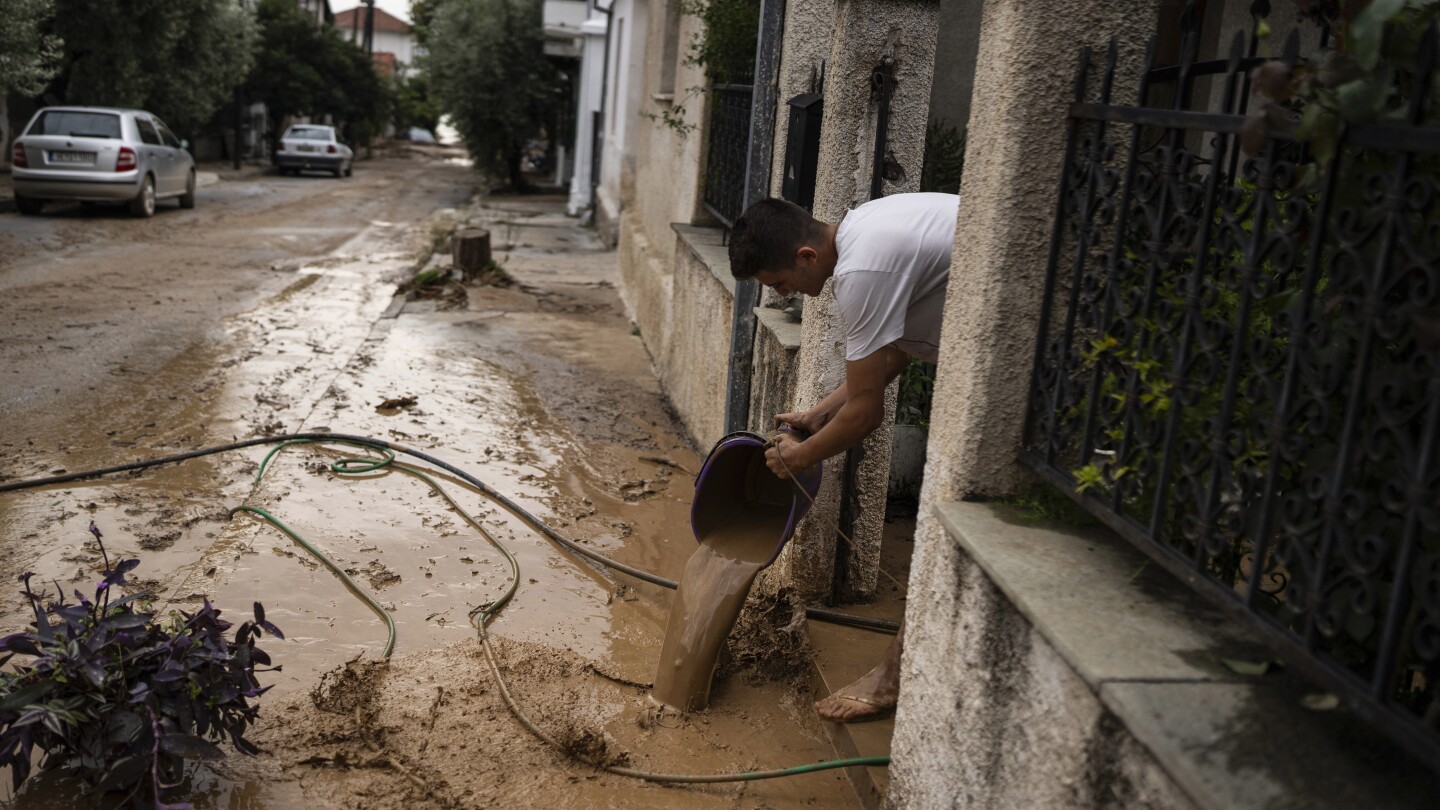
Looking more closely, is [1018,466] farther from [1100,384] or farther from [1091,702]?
[1091,702]

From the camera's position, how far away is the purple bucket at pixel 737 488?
4.02 meters

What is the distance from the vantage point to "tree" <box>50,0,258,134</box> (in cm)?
2131

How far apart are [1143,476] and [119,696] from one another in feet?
8.07

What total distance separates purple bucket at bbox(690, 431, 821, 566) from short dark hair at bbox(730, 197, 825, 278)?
0.56 metres

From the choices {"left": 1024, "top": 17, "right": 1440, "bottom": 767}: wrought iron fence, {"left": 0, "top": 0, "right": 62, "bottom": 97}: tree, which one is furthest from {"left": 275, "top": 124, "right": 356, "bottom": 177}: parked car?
{"left": 1024, "top": 17, "right": 1440, "bottom": 767}: wrought iron fence

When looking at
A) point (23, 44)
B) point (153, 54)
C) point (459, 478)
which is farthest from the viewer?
point (153, 54)

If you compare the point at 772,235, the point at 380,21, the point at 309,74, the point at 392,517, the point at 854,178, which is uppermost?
the point at 380,21

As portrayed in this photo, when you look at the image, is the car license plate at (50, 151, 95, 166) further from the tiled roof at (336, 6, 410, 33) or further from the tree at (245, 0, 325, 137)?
the tiled roof at (336, 6, 410, 33)

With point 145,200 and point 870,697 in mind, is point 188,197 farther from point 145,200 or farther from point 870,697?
point 870,697

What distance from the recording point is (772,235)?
145 inches

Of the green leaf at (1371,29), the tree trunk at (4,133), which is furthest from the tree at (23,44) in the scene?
the green leaf at (1371,29)

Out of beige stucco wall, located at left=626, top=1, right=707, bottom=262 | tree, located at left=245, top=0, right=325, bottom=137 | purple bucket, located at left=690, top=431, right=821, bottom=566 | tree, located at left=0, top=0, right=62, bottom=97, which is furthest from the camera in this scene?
tree, located at left=245, top=0, right=325, bottom=137

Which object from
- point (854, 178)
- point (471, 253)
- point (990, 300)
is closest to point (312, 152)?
point (471, 253)

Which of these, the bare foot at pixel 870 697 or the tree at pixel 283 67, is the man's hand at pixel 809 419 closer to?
the bare foot at pixel 870 697
